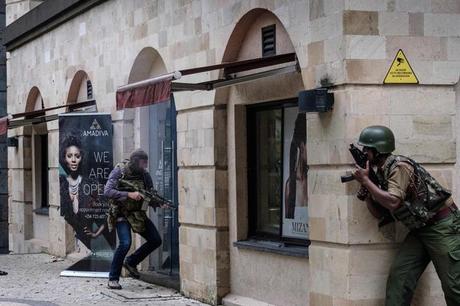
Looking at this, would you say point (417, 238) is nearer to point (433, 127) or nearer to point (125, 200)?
point (433, 127)

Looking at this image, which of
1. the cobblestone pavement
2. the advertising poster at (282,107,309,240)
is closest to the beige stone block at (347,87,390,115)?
the advertising poster at (282,107,309,240)

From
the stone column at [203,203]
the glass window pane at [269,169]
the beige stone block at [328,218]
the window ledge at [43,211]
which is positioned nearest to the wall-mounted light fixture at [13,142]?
the window ledge at [43,211]

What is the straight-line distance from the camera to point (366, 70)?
7.35 meters

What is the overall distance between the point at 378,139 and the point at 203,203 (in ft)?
10.2

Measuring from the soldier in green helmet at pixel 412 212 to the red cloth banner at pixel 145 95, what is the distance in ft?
7.75

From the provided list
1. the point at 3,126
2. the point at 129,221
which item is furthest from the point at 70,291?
the point at 3,126

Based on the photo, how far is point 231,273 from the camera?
9453mm

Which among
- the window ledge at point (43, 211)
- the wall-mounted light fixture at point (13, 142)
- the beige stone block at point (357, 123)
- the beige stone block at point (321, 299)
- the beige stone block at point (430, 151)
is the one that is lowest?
the beige stone block at point (321, 299)

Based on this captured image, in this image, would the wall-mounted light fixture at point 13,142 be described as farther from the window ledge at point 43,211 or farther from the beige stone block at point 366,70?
the beige stone block at point 366,70

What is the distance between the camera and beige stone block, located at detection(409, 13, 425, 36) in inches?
294

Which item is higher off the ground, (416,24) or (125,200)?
(416,24)

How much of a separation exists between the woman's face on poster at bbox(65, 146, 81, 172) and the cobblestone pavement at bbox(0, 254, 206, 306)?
5.11 ft

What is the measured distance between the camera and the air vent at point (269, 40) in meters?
8.76

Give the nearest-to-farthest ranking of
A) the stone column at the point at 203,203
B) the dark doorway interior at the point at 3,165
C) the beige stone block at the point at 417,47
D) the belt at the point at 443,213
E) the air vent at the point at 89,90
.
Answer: the belt at the point at 443,213
the beige stone block at the point at 417,47
the stone column at the point at 203,203
the air vent at the point at 89,90
the dark doorway interior at the point at 3,165
